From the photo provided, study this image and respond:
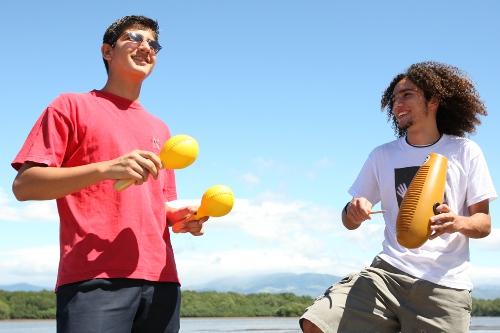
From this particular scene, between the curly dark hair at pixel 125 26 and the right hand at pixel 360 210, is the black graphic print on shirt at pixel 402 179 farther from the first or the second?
the curly dark hair at pixel 125 26

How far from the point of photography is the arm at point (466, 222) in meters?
3.98

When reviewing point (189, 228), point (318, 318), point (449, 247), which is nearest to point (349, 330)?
point (318, 318)

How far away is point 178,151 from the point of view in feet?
11.2

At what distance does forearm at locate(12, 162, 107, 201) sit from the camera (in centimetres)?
311

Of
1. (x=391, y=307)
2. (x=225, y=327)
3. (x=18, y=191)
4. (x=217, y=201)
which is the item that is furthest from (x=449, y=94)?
(x=225, y=327)

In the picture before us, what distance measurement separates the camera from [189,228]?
12.6 ft

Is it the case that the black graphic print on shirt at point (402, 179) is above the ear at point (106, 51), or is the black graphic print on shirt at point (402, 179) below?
below

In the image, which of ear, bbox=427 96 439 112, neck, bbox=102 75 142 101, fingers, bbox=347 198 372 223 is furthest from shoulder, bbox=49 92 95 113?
ear, bbox=427 96 439 112

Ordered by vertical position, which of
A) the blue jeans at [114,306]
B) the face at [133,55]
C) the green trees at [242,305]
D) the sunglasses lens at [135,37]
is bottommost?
the green trees at [242,305]

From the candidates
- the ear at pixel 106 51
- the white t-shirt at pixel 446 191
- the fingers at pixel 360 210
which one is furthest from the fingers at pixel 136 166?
the white t-shirt at pixel 446 191

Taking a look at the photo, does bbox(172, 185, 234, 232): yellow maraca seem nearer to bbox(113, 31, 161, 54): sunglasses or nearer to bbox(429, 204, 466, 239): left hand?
bbox(113, 31, 161, 54): sunglasses

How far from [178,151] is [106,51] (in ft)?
3.03

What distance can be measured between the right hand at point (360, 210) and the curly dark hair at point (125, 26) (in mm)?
1510

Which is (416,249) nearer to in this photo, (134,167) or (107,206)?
(107,206)
